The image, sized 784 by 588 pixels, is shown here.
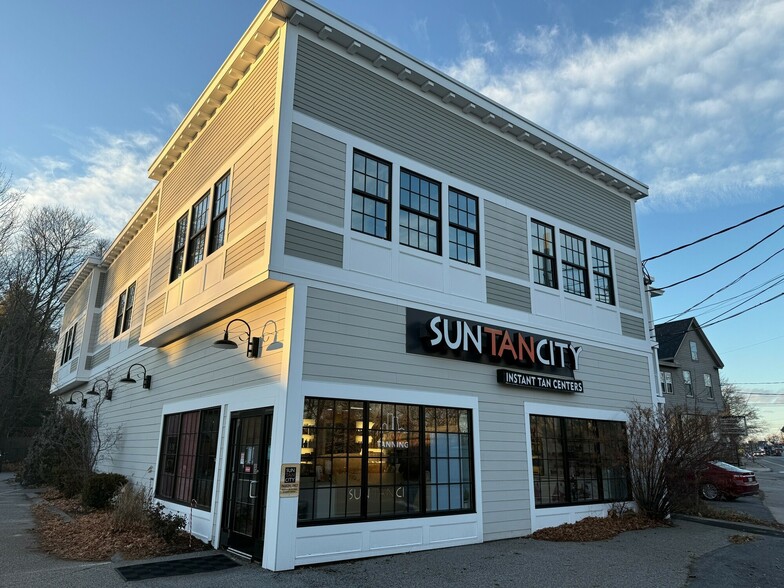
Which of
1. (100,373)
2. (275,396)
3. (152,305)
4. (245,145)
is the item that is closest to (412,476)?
(275,396)

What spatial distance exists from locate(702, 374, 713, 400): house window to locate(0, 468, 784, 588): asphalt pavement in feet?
98.1

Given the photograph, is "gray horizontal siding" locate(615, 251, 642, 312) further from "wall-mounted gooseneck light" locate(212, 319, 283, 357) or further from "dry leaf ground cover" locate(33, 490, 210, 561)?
"dry leaf ground cover" locate(33, 490, 210, 561)

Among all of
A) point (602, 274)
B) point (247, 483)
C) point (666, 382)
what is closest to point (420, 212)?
point (247, 483)

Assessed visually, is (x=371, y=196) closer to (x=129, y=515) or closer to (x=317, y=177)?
(x=317, y=177)

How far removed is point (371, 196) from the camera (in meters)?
9.02

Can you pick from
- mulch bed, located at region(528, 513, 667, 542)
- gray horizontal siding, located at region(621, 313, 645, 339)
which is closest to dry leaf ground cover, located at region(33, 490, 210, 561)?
mulch bed, located at region(528, 513, 667, 542)

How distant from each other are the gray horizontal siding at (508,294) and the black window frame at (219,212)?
519 cm

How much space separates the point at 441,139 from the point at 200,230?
207 inches

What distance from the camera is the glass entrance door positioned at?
7363 millimetres

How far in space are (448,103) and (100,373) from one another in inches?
605

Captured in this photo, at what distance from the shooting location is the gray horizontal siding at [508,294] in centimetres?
1034

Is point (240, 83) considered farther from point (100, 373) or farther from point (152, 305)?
point (100, 373)

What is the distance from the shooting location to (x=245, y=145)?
9188 mm

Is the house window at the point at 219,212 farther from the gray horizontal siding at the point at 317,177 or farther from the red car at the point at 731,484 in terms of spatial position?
the red car at the point at 731,484
